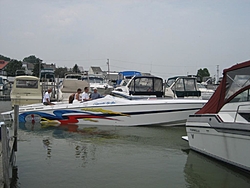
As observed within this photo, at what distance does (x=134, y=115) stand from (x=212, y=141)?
5.26 m

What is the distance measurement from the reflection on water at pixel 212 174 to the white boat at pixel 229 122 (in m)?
0.16

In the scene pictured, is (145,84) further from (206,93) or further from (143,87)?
(206,93)

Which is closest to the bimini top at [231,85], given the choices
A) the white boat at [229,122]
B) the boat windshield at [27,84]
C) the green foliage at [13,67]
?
the white boat at [229,122]

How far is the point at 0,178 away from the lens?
4906mm

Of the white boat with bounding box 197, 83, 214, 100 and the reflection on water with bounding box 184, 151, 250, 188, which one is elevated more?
the white boat with bounding box 197, 83, 214, 100

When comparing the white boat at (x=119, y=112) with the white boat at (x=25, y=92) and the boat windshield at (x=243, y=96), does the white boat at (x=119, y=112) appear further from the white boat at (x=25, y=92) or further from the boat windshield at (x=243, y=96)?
the white boat at (x=25, y=92)

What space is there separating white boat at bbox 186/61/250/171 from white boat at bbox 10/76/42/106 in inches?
494

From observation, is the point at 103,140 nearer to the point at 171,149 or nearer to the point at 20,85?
the point at 171,149

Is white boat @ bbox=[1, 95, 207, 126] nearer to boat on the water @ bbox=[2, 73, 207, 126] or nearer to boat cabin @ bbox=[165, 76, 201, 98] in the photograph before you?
boat on the water @ bbox=[2, 73, 207, 126]

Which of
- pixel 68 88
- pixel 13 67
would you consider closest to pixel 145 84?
pixel 68 88

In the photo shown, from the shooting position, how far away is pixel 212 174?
21.3ft

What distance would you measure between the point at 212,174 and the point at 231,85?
1967mm

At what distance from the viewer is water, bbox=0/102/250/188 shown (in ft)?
19.6

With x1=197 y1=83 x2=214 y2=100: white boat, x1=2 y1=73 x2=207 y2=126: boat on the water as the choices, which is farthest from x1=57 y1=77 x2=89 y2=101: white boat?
x1=197 y1=83 x2=214 y2=100: white boat
